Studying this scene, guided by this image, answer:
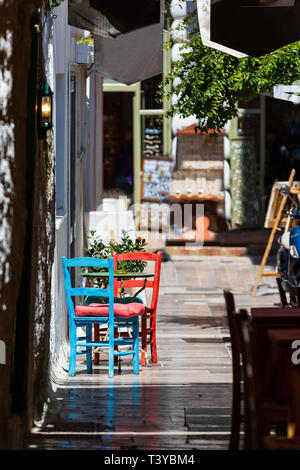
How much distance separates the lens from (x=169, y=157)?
19203 millimetres

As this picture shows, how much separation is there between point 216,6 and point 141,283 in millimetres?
2754

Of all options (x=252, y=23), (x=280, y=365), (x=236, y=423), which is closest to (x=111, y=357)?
(x=252, y=23)

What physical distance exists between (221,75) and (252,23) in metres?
1.99

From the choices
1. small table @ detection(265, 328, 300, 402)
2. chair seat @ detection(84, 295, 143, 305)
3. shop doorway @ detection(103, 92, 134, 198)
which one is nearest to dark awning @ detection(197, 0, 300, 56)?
chair seat @ detection(84, 295, 143, 305)

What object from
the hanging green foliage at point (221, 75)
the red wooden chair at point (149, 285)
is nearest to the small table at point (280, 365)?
the red wooden chair at point (149, 285)

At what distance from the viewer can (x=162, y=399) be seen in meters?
8.26

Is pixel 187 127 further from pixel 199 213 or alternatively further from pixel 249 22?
pixel 249 22

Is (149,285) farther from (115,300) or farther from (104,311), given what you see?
(104,311)

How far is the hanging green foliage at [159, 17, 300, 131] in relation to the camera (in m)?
10.5

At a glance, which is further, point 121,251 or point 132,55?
point 121,251

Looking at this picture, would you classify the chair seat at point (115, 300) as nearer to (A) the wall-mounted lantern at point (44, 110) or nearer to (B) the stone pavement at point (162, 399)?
(B) the stone pavement at point (162, 399)

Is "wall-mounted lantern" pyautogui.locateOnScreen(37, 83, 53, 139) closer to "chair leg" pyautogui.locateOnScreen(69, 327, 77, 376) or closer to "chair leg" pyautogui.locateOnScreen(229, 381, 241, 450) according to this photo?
"chair leg" pyautogui.locateOnScreen(229, 381, 241, 450)

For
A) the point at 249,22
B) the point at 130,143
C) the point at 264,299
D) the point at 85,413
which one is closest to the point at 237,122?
the point at 130,143

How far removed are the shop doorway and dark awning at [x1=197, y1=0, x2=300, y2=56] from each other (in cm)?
1148
